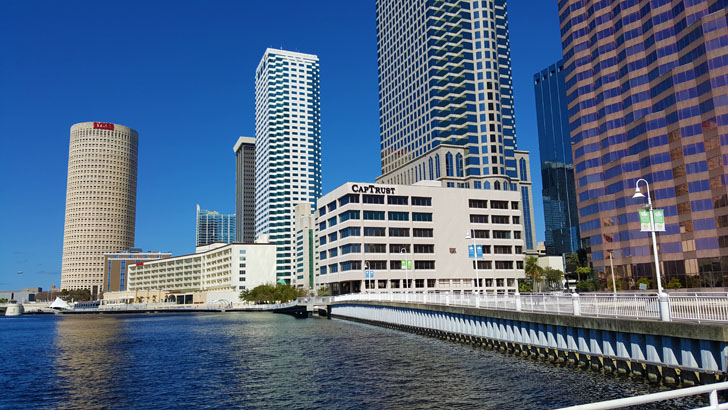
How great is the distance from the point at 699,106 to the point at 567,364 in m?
87.5

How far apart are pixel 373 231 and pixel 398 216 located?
29.5 ft

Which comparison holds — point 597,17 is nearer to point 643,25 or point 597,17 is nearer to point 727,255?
point 643,25

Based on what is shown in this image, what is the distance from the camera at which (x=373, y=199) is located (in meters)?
138

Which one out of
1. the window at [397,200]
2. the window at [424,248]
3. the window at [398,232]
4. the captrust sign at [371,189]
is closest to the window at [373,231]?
the window at [398,232]

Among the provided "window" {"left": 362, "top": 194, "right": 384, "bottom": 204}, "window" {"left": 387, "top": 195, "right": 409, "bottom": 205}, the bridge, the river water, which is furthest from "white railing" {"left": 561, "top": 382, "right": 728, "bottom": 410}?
"window" {"left": 387, "top": 195, "right": 409, "bottom": 205}

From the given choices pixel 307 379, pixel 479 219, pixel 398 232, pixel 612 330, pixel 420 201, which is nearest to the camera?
pixel 612 330

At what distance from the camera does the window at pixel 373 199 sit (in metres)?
137

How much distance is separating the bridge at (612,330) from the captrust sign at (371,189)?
261 ft

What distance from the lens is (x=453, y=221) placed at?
14650cm

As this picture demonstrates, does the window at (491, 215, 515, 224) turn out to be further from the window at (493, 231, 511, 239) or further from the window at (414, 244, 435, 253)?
the window at (414, 244, 435, 253)

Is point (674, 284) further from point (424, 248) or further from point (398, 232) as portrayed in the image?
point (398, 232)

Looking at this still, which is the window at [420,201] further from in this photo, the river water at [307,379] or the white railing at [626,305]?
the white railing at [626,305]

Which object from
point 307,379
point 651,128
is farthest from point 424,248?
point 307,379

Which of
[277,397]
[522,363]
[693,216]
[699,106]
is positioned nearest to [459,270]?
[693,216]
